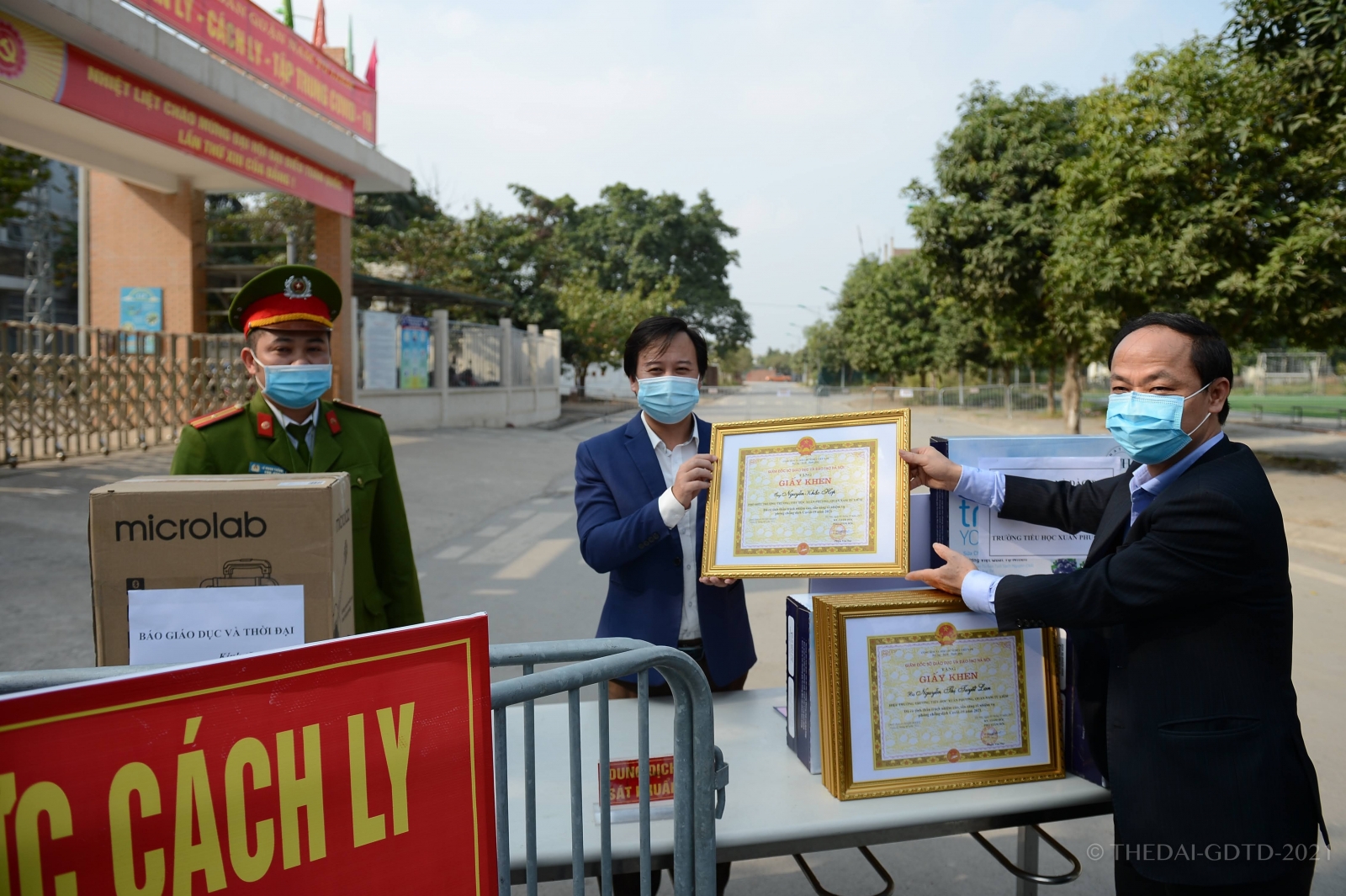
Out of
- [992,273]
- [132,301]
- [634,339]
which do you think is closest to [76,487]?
[132,301]

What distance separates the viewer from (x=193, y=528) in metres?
1.72

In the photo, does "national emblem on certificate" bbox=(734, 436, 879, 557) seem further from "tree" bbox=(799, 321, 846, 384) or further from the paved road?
"tree" bbox=(799, 321, 846, 384)

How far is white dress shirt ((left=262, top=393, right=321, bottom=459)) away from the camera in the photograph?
2.70m

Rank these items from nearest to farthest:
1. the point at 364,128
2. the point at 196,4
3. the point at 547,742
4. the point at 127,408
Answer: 1. the point at 547,742
2. the point at 196,4
3. the point at 127,408
4. the point at 364,128

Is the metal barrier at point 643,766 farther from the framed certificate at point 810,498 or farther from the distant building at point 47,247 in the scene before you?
the distant building at point 47,247

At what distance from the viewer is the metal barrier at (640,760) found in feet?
5.30

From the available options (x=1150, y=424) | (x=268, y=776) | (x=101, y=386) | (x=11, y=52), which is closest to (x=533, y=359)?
(x=101, y=386)

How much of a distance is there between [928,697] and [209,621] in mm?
1571

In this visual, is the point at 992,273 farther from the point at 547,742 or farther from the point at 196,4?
the point at 547,742

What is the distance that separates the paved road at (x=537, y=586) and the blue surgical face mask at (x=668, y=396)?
1734mm

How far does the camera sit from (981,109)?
21.1 m

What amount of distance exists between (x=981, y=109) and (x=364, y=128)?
14408 millimetres

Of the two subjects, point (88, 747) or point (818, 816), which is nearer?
point (88, 747)

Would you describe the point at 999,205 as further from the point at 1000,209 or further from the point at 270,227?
the point at 270,227
